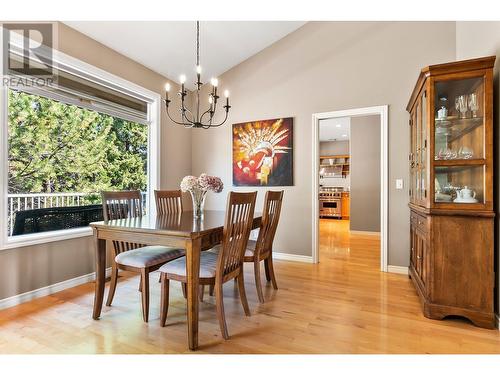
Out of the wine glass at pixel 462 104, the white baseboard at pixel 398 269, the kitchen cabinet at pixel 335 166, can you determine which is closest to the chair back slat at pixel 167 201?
the white baseboard at pixel 398 269

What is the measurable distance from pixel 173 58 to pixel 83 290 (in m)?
3.13

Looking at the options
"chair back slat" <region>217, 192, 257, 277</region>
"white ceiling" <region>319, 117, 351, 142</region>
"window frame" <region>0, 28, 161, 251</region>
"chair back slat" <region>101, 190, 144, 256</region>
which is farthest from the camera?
"white ceiling" <region>319, 117, 351, 142</region>

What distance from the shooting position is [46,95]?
2.87 meters

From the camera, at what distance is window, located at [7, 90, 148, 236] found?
9.02ft

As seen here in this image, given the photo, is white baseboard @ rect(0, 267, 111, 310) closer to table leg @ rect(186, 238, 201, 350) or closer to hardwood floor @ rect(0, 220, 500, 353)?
hardwood floor @ rect(0, 220, 500, 353)

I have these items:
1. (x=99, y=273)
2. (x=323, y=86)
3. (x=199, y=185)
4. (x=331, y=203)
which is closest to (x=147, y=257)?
(x=99, y=273)

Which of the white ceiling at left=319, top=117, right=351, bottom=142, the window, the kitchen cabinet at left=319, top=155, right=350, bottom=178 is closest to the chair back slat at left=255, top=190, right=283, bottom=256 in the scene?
the window

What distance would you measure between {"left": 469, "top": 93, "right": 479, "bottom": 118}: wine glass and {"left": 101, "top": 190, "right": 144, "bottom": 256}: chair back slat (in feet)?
10.6

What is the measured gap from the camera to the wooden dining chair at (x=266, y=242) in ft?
8.84

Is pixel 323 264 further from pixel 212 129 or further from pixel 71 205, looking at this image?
pixel 71 205

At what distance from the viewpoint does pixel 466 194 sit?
2.33 metres

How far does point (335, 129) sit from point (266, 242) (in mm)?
6072

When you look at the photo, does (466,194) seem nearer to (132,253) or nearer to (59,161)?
(132,253)
